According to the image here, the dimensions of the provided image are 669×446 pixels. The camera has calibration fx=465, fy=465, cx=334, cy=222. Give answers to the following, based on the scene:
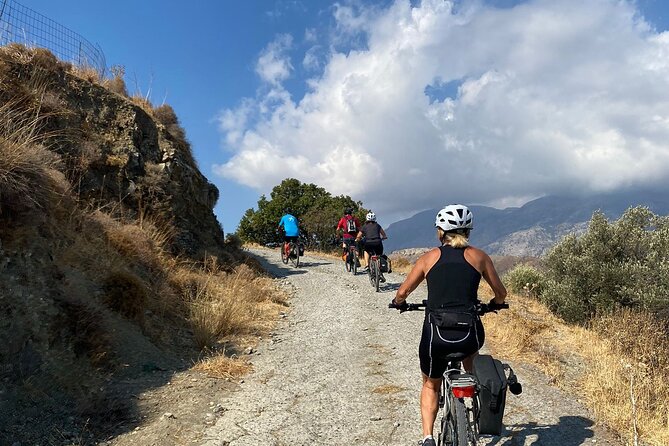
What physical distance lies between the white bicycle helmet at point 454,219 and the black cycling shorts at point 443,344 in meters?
0.78

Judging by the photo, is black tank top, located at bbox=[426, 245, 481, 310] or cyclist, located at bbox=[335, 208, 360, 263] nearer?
black tank top, located at bbox=[426, 245, 481, 310]

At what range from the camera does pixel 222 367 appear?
23.1ft

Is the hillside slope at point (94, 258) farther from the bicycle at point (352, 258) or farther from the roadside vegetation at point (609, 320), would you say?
the roadside vegetation at point (609, 320)

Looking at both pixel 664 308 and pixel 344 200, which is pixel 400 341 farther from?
pixel 344 200

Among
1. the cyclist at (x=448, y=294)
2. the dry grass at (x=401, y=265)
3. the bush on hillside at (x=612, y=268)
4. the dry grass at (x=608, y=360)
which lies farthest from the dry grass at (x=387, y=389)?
the dry grass at (x=401, y=265)

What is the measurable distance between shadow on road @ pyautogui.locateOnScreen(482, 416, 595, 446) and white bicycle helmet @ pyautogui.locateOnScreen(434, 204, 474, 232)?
2.43m

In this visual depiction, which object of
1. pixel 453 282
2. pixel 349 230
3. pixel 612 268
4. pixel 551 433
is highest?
pixel 349 230

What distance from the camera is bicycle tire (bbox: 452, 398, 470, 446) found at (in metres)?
3.31

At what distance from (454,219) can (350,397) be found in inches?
133

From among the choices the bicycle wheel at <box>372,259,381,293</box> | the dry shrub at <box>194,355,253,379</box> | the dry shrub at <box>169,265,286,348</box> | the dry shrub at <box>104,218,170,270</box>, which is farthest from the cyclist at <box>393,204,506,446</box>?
the bicycle wheel at <box>372,259,381,293</box>

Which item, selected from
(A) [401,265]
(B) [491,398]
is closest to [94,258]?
(B) [491,398]

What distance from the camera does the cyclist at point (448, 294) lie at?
11.8ft

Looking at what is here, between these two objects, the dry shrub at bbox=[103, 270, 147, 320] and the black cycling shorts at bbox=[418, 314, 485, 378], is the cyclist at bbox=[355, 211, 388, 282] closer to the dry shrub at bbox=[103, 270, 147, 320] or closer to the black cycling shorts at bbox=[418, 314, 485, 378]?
the dry shrub at bbox=[103, 270, 147, 320]

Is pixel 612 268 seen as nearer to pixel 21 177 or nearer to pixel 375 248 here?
pixel 375 248
